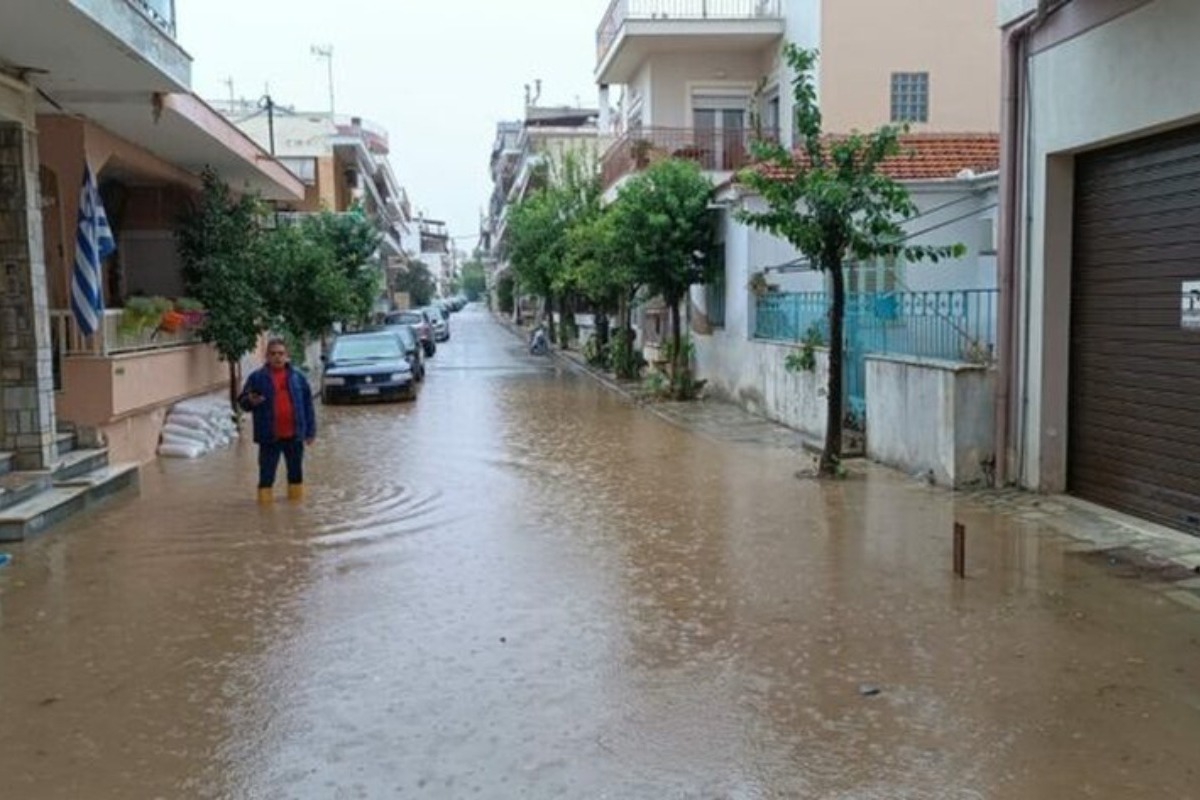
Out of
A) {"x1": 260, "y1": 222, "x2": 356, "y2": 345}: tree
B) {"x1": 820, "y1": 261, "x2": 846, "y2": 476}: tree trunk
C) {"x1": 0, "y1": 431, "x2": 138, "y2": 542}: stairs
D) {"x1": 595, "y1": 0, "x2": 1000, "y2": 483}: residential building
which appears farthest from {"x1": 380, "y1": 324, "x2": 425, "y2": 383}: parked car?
{"x1": 820, "y1": 261, "x2": 846, "y2": 476}: tree trunk

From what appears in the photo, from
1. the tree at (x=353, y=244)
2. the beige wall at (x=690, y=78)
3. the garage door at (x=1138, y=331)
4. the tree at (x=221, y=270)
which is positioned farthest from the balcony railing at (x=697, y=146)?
the garage door at (x=1138, y=331)

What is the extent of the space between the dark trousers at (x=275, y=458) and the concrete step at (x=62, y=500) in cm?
158

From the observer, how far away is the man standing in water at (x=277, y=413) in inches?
448

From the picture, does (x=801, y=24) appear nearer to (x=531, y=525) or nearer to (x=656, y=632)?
(x=531, y=525)

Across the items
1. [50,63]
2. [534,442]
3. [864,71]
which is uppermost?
[864,71]

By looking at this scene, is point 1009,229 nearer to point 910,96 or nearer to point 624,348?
point 910,96

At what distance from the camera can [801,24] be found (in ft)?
90.6

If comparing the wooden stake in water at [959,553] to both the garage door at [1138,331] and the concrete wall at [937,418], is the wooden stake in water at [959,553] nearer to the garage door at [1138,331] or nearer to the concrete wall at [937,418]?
the garage door at [1138,331]

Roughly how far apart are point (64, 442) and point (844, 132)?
19298mm

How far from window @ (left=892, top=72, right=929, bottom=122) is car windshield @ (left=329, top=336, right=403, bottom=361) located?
12.6 m

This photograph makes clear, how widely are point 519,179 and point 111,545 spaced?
66831mm

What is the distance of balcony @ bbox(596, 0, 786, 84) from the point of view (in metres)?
28.7

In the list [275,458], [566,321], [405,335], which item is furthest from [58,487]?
[566,321]

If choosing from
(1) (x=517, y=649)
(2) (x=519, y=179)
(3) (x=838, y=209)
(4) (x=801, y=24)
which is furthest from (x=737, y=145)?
(2) (x=519, y=179)
